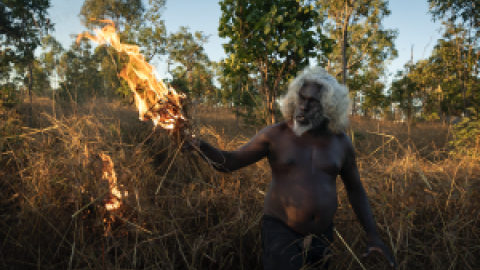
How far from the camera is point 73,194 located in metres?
2.23

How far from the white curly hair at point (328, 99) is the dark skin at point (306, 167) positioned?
5cm

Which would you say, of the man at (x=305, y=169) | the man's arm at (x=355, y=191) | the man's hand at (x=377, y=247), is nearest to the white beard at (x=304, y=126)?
the man at (x=305, y=169)

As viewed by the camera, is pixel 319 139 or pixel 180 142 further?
pixel 319 139

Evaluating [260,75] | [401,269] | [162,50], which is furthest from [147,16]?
[401,269]

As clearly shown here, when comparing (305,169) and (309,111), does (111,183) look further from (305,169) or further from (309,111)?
(309,111)

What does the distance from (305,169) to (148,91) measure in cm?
128

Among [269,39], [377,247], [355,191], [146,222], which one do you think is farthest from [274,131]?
[269,39]

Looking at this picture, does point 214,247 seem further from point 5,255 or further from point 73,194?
point 5,255

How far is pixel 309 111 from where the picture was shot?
2.00 m

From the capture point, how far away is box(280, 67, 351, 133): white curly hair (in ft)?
6.71

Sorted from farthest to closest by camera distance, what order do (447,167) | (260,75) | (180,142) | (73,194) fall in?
(260,75) < (447,167) < (73,194) < (180,142)

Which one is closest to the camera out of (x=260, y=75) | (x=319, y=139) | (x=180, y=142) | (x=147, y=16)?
(x=180, y=142)

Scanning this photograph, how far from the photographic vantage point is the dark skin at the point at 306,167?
A: 189cm

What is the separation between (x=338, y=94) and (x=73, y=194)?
2.29 meters
